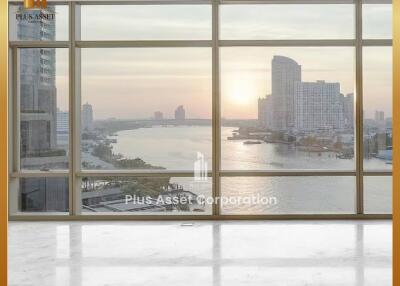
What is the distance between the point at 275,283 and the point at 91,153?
4.36 m

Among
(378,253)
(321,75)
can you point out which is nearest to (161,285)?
(378,253)

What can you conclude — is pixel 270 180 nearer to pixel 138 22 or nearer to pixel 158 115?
pixel 158 115

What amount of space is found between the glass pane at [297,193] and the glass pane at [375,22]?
2153 mm

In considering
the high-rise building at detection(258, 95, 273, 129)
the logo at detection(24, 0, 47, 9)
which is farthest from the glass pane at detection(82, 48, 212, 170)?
the logo at detection(24, 0, 47, 9)

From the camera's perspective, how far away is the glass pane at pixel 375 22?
7.96 meters

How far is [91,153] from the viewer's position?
26.8ft

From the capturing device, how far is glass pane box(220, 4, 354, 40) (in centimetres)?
803

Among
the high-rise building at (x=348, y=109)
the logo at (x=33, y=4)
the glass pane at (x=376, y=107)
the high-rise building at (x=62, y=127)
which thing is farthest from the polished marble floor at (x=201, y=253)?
the logo at (x=33, y=4)

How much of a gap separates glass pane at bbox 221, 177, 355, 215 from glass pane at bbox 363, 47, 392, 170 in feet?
1.73

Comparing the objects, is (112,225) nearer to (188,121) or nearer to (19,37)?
(188,121)

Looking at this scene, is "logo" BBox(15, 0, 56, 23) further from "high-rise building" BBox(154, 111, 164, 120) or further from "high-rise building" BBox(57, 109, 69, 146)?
"high-rise building" BBox(154, 111, 164, 120)

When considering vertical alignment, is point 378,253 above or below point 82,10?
below

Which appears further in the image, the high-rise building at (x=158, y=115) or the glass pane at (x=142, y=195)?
the high-rise building at (x=158, y=115)

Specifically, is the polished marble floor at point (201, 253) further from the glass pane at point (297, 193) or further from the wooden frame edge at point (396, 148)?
the wooden frame edge at point (396, 148)
